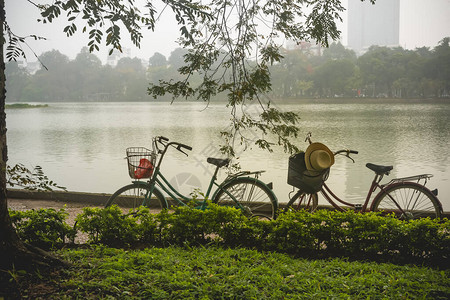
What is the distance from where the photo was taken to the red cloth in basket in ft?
12.3

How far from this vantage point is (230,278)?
95.7 inches

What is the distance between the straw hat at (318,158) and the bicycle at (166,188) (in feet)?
1.54

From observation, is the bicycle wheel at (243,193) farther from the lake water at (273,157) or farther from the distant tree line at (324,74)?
the distant tree line at (324,74)

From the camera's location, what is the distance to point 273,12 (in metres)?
4.18

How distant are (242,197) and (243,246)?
0.79 meters

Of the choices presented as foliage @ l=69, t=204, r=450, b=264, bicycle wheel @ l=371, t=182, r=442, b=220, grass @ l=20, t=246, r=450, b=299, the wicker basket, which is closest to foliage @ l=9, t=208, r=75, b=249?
foliage @ l=69, t=204, r=450, b=264

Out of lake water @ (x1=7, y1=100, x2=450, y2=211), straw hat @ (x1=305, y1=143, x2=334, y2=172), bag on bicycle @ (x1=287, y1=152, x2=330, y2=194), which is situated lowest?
lake water @ (x1=7, y1=100, x2=450, y2=211)

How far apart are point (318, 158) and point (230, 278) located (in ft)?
5.48

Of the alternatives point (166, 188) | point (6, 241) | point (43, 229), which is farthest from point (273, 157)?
point (6, 241)

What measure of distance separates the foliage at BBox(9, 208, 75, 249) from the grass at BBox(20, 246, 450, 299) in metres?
0.38

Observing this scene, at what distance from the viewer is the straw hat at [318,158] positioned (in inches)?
146

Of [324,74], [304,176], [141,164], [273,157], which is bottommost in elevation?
[273,157]

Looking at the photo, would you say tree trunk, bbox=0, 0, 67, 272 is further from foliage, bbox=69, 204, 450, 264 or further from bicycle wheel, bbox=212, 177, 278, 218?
bicycle wheel, bbox=212, 177, 278, 218

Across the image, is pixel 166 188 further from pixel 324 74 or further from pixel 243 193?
pixel 324 74
